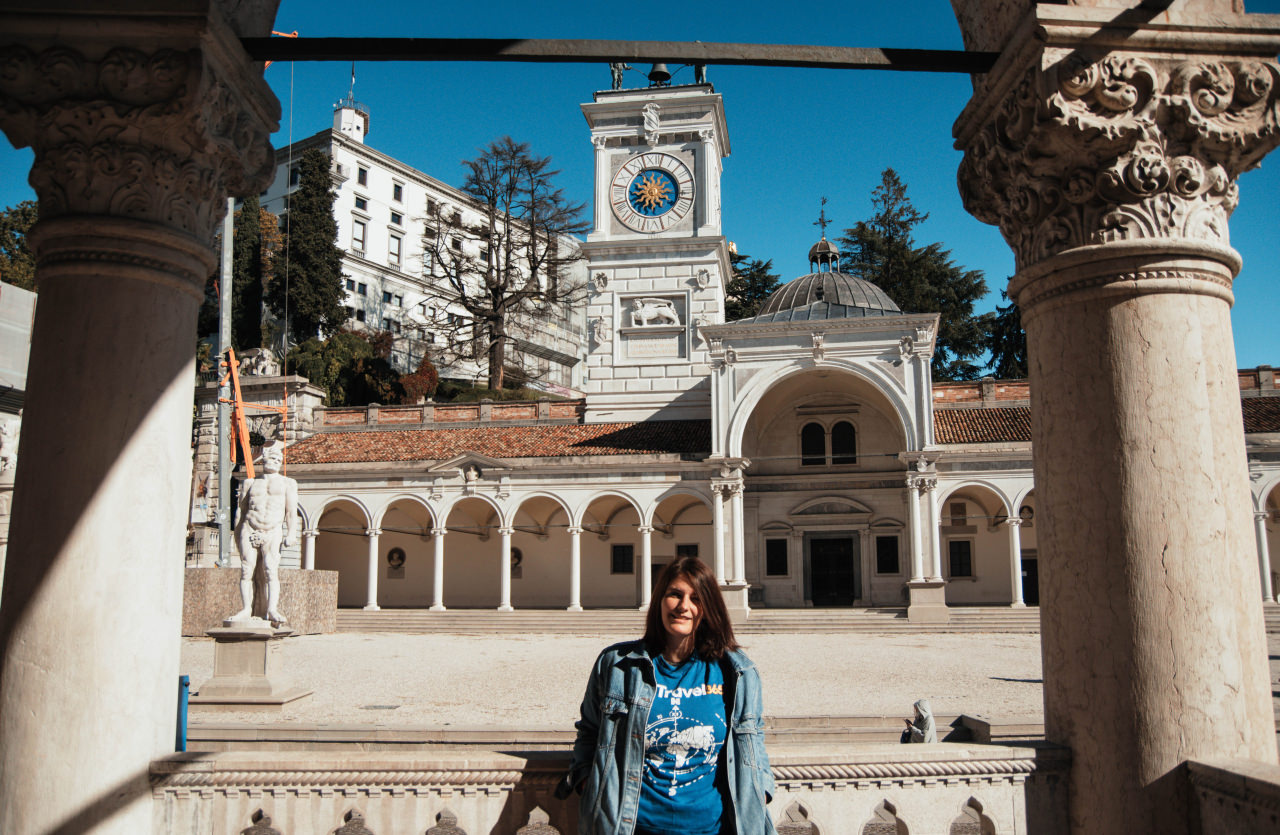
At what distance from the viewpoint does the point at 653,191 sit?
1476 inches

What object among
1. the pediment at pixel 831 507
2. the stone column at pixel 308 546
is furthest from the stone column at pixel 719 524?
the stone column at pixel 308 546

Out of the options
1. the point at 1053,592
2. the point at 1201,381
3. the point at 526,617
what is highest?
the point at 1201,381

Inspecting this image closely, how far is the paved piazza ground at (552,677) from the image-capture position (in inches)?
463

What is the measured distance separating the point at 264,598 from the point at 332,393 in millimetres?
37847

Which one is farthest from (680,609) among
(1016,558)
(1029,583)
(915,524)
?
(1029,583)

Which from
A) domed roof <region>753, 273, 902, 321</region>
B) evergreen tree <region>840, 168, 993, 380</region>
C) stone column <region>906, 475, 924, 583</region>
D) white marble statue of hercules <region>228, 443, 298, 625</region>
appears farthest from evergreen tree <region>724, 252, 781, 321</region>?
white marble statue of hercules <region>228, 443, 298, 625</region>

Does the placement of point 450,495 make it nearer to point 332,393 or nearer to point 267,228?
point 332,393

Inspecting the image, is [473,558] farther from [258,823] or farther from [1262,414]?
[258,823]

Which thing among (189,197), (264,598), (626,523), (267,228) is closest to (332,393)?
(267,228)

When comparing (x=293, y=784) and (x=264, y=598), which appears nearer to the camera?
(x=293, y=784)

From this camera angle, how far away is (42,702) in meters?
3.61

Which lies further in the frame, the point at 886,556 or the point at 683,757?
the point at 886,556

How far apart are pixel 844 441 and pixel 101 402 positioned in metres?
32.7

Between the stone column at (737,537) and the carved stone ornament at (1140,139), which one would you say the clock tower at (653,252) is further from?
the carved stone ornament at (1140,139)
